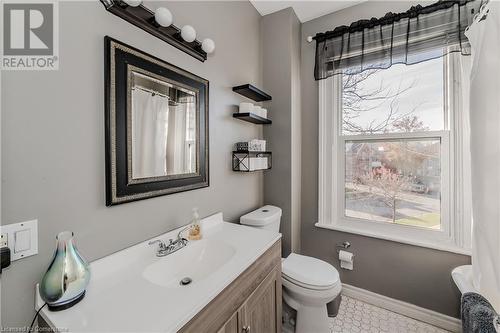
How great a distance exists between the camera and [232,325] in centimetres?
87

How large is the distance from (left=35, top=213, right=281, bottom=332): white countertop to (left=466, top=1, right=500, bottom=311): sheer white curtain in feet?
3.87

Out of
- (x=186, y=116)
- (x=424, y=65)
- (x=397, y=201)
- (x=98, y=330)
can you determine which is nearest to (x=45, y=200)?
(x=98, y=330)

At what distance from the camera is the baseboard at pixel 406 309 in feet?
5.12

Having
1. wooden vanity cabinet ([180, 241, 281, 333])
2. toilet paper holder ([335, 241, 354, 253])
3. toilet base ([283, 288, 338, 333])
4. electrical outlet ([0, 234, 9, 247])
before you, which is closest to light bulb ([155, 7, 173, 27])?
electrical outlet ([0, 234, 9, 247])

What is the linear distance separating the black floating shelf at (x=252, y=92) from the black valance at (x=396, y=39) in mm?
543

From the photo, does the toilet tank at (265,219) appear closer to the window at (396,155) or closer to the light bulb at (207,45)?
the window at (396,155)

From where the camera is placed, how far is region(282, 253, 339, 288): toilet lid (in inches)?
54.6

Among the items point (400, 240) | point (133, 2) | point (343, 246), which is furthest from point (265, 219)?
point (133, 2)

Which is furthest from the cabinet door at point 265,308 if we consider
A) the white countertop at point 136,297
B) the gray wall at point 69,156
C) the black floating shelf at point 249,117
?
the black floating shelf at point 249,117

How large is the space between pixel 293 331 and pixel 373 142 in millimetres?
1614

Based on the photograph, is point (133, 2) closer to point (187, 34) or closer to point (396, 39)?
point (187, 34)

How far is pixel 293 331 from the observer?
1559mm

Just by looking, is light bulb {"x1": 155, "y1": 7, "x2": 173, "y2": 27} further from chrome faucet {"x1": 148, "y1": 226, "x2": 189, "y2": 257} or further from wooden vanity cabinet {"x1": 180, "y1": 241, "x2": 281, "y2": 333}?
wooden vanity cabinet {"x1": 180, "y1": 241, "x2": 281, "y2": 333}

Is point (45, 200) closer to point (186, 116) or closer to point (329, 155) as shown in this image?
point (186, 116)
